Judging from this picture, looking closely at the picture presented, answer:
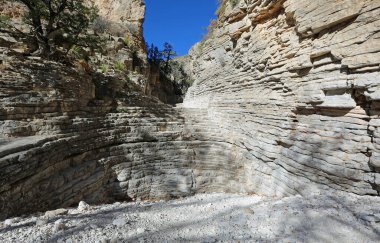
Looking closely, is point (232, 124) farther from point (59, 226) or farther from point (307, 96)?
point (59, 226)

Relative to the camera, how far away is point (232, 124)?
947 centimetres

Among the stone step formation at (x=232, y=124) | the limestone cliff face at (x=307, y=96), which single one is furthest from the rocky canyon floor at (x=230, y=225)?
the stone step formation at (x=232, y=124)

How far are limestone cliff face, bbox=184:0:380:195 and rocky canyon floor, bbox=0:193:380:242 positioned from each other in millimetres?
943

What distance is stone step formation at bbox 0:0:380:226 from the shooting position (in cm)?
454

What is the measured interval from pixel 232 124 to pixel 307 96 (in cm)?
410

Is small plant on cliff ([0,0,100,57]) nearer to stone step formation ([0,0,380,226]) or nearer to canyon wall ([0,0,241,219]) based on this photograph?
canyon wall ([0,0,241,219])

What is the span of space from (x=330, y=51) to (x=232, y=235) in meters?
4.79

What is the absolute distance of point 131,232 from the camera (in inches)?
129

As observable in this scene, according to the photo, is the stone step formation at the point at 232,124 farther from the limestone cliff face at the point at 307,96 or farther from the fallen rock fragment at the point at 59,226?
the fallen rock fragment at the point at 59,226

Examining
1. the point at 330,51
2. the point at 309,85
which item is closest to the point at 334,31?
the point at 330,51

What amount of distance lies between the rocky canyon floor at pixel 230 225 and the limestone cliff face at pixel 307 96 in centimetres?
94

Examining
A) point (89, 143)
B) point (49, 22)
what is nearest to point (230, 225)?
point (89, 143)

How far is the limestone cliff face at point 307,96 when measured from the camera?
4430mm

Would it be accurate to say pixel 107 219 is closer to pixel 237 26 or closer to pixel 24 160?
pixel 24 160
